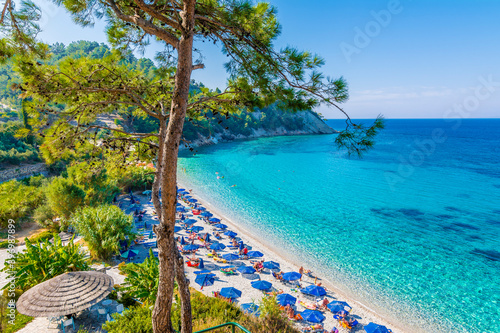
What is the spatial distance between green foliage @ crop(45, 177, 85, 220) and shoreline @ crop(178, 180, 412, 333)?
43.6ft

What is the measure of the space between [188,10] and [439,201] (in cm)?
4266

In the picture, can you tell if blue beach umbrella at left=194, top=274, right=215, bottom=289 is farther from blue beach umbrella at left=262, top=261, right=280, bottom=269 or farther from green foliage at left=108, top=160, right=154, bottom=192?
green foliage at left=108, top=160, right=154, bottom=192

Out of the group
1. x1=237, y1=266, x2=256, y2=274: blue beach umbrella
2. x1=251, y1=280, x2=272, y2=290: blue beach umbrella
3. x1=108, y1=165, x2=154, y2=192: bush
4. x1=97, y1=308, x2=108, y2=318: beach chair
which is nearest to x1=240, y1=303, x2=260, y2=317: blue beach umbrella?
x1=251, y1=280, x2=272, y2=290: blue beach umbrella

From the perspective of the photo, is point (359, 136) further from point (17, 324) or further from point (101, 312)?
point (17, 324)

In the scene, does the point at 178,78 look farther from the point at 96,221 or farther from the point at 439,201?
the point at 439,201

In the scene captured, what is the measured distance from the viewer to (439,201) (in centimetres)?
3509

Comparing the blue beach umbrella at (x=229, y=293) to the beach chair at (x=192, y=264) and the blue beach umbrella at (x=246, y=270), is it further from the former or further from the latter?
the beach chair at (x=192, y=264)

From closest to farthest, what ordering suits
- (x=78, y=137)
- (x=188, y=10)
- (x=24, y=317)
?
(x=188, y=10) → (x=78, y=137) → (x=24, y=317)

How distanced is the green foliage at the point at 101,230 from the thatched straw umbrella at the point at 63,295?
19.4 feet

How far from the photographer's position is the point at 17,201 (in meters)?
18.0

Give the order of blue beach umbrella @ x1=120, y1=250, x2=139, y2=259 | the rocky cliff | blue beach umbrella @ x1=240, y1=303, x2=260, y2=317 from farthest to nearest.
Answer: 1. the rocky cliff
2. blue beach umbrella @ x1=120, y1=250, x2=139, y2=259
3. blue beach umbrella @ x1=240, y1=303, x2=260, y2=317

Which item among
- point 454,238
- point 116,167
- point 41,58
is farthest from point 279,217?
point 41,58

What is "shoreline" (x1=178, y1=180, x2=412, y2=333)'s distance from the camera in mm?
13320

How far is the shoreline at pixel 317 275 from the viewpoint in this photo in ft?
43.7
